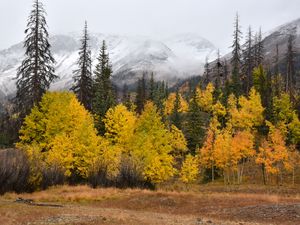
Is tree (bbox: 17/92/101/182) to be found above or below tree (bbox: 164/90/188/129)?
below

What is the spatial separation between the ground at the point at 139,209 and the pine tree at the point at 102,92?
20.3 metres

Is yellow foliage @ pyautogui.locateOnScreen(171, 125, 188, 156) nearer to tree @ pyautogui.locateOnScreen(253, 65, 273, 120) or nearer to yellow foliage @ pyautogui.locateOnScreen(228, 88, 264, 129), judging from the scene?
yellow foliage @ pyautogui.locateOnScreen(228, 88, 264, 129)

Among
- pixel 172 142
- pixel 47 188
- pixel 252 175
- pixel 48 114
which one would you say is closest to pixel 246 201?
pixel 47 188

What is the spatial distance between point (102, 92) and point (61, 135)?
61.6 ft

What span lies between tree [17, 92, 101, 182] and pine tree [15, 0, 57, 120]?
118cm

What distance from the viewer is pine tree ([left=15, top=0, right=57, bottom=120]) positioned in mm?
46219

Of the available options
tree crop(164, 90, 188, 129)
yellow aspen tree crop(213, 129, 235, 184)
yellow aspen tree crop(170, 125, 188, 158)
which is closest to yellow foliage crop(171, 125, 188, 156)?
yellow aspen tree crop(170, 125, 188, 158)

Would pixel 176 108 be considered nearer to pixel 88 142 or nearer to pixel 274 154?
pixel 274 154

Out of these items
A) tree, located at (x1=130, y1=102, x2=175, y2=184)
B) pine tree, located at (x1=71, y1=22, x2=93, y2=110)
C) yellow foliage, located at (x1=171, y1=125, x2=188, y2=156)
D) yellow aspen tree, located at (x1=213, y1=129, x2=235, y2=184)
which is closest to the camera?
tree, located at (x1=130, y1=102, x2=175, y2=184)

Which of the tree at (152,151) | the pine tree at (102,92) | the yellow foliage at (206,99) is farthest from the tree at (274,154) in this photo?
the yellow foliage at (206,99)

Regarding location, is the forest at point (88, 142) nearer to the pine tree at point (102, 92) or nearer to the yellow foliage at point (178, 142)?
the pine tree at point (102, 92)

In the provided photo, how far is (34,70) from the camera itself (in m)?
46.2

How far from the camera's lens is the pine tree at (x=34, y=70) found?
46219mm

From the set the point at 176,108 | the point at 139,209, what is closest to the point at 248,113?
the point at 176,108
